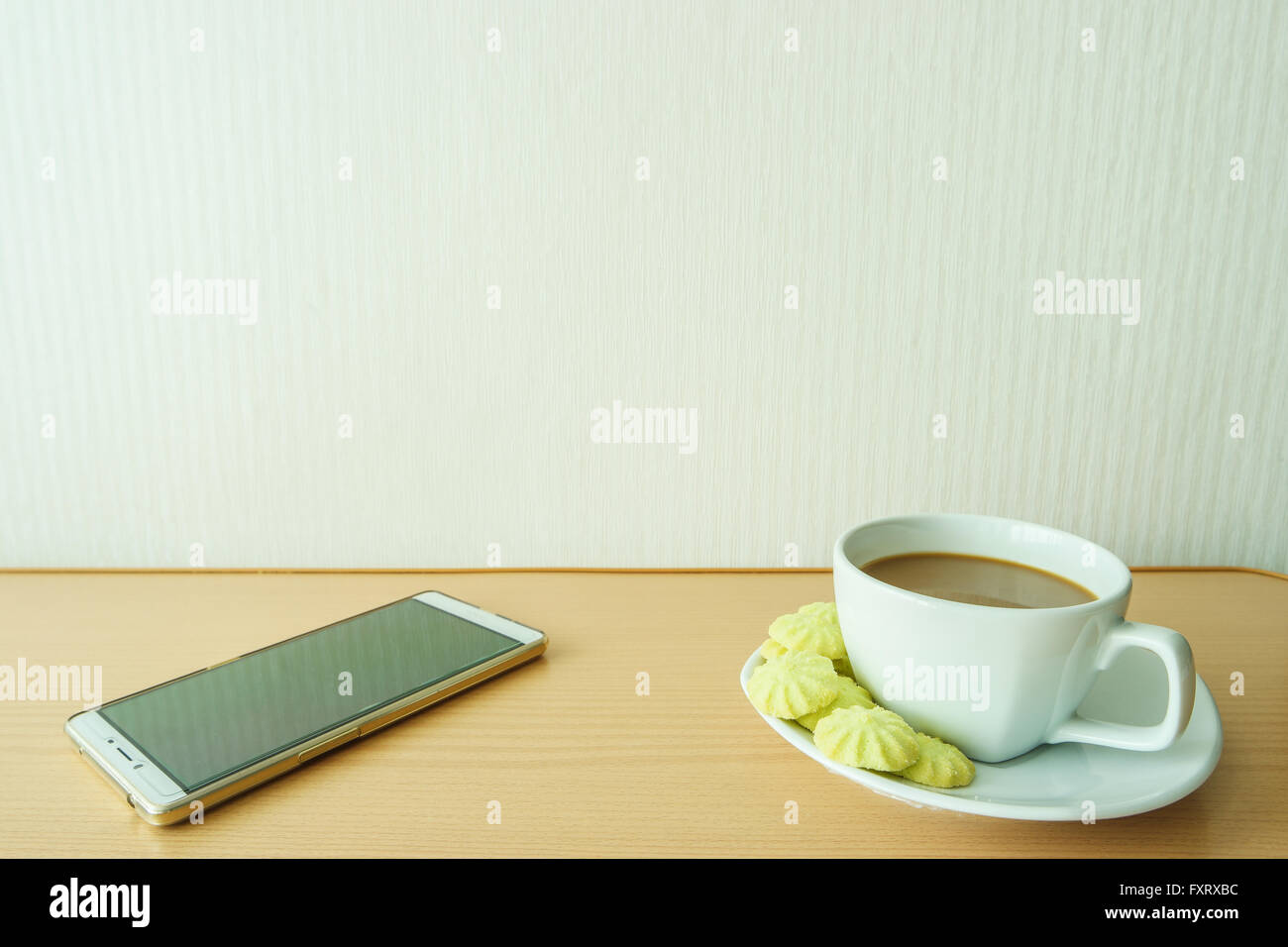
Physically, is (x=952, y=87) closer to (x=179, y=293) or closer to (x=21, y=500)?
(x=179, y=293)

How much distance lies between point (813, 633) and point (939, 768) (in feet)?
0.36

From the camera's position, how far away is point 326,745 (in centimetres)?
42

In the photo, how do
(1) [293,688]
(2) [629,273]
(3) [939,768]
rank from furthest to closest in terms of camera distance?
(2) [629,273]
(1) [293,688]
(3) [939,768]

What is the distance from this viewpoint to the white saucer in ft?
1.15

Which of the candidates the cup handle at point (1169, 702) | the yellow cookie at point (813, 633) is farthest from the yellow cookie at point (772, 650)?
the cup handle at point (1169, 702)

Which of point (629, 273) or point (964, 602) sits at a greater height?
point (629, 273)

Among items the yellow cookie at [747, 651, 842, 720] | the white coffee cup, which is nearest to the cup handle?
the white coffee cup

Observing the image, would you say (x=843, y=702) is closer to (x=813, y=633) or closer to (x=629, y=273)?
(x=813, y=633)

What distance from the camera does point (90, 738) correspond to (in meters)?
0.41

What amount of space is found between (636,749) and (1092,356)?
1.51 feet

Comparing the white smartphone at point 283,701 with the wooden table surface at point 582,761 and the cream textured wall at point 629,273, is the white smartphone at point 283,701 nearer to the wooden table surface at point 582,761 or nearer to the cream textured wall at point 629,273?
the wooden table surface at point 582,761

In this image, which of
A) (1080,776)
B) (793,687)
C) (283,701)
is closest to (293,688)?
(283,701)

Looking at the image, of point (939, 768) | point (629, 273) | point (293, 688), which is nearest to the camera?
point (939, 768)

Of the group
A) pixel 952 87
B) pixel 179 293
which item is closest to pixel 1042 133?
pixel 952 87
